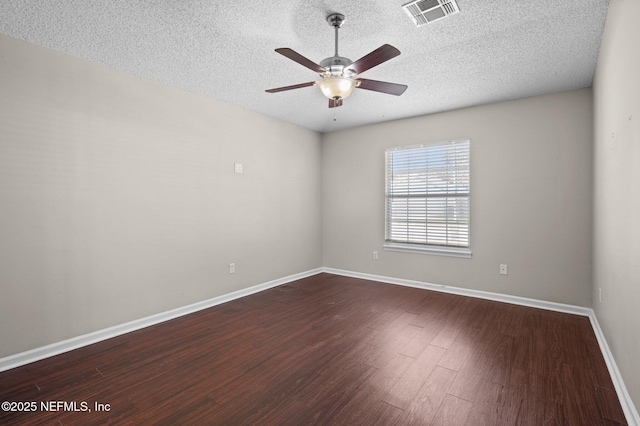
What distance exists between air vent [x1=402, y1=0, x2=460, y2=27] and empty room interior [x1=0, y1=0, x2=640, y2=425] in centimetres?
2

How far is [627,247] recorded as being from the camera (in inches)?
69.1

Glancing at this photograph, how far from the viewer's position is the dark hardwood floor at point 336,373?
5.73ft

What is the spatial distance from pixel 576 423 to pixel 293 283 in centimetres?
347

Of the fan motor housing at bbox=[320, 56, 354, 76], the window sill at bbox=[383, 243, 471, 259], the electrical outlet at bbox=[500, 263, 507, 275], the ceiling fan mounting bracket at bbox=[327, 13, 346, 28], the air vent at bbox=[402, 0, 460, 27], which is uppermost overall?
the air vent at bbox=[402, 0, 460, 27]

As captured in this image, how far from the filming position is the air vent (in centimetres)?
191

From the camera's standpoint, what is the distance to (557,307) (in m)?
3.42

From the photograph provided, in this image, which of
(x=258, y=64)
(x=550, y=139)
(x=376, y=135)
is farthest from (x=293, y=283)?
(x=550, y=139)

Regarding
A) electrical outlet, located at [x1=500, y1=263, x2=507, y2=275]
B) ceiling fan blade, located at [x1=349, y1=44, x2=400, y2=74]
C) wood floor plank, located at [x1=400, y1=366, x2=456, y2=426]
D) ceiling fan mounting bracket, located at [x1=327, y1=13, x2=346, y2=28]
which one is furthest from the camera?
electrical outlet, located at [x1=500, y1=263, x2=507, y2=275]

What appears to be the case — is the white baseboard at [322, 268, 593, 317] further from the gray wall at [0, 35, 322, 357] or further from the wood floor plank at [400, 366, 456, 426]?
the wood floor plank at [400, 366, 456, 426]

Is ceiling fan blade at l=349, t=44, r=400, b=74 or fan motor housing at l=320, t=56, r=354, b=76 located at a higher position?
fan motor housing at l=320, t=56, r=354, b=76

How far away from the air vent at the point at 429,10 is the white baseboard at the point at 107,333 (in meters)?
3.46

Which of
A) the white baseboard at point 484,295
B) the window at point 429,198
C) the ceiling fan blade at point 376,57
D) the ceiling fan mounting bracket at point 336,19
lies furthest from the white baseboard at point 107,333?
the ceiling fan mounting bracket at point 336,19

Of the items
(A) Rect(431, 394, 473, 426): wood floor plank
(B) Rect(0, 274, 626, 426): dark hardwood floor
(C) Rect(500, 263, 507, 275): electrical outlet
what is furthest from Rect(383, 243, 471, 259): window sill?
(A) Rect(431, 394, 473, 426): wood floor plank

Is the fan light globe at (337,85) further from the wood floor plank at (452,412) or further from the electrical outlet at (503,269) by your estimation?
the electrical outlet at (503,269)
